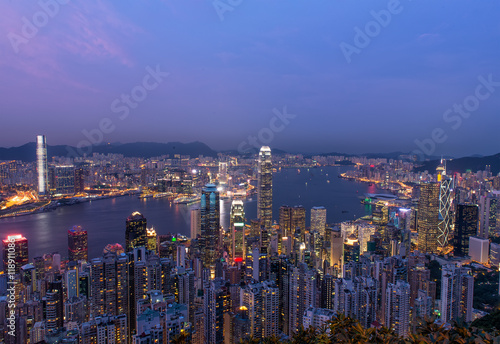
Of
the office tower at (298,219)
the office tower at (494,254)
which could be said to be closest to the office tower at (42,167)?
the office tower at (298,219)

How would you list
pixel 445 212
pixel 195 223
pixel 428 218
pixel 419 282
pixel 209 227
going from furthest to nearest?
1. pixel 445 212
2. pixel 428 218
3. pixel 195 223
4. pixel 209 227
5. pixel 419 282

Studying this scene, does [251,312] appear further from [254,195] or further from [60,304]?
[254,195]

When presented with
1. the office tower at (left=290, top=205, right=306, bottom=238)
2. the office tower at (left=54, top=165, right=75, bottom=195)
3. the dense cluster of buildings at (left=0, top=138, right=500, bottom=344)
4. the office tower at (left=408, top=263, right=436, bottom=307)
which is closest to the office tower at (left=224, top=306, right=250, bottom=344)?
the dense cluster of buildings at (left=0, top=138, right=500, bottom=344)

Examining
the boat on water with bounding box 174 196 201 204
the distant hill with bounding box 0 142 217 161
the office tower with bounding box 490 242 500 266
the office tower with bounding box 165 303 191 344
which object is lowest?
the office tower with bounding box 490 242 500 266

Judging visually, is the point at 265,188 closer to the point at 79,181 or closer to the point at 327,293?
A: the point at 327,293

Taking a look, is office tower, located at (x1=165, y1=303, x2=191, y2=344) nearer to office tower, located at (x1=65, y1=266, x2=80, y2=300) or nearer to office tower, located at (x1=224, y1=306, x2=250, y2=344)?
office tower, located at (x1=224, y1=306, x2=250, y2=344)

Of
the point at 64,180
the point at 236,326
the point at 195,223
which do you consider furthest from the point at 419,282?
the point at 64,180
